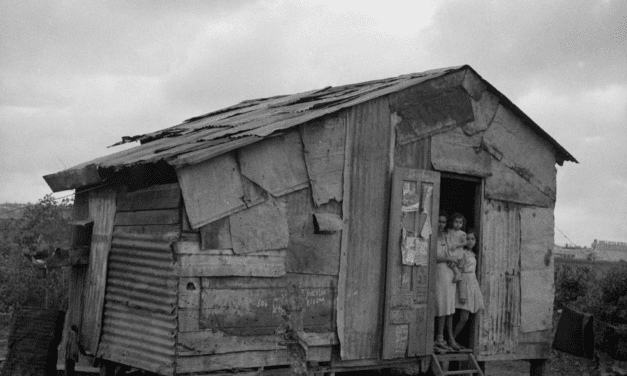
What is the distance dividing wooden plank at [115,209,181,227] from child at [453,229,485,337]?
13.6 feet

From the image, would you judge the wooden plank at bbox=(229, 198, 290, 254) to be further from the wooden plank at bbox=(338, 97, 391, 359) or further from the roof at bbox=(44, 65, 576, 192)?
the wooden plank at bbox=(338, 97, 391, 359)

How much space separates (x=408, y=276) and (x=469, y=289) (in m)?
1.19

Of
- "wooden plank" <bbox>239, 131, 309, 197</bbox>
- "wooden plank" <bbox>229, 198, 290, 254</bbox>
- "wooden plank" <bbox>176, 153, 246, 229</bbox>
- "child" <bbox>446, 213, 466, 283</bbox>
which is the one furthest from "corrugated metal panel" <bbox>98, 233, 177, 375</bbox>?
"child" <bbox>446, 213, 466, 283</bbox>

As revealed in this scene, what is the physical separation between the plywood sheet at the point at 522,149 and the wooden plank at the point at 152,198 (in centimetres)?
450

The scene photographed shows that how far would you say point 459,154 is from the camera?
960cm

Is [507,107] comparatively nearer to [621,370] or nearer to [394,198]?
[394,198]

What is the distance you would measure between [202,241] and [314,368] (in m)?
2.05

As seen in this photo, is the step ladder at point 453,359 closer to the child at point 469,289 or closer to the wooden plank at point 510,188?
the child at point 469,289

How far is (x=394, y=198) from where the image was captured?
873cm

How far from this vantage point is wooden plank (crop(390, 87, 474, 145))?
8945mm

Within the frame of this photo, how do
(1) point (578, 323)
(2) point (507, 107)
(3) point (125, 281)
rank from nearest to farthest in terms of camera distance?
(3) point (125, 281)
(2) point (507, 107)
(1) point (578, 323)

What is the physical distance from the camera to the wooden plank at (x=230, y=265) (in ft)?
23.8

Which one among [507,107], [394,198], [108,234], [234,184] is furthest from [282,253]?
[507,107]

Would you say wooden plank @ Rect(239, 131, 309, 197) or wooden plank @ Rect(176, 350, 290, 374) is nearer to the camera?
wooden plank @ Rect(176, 350, 290, 374)
